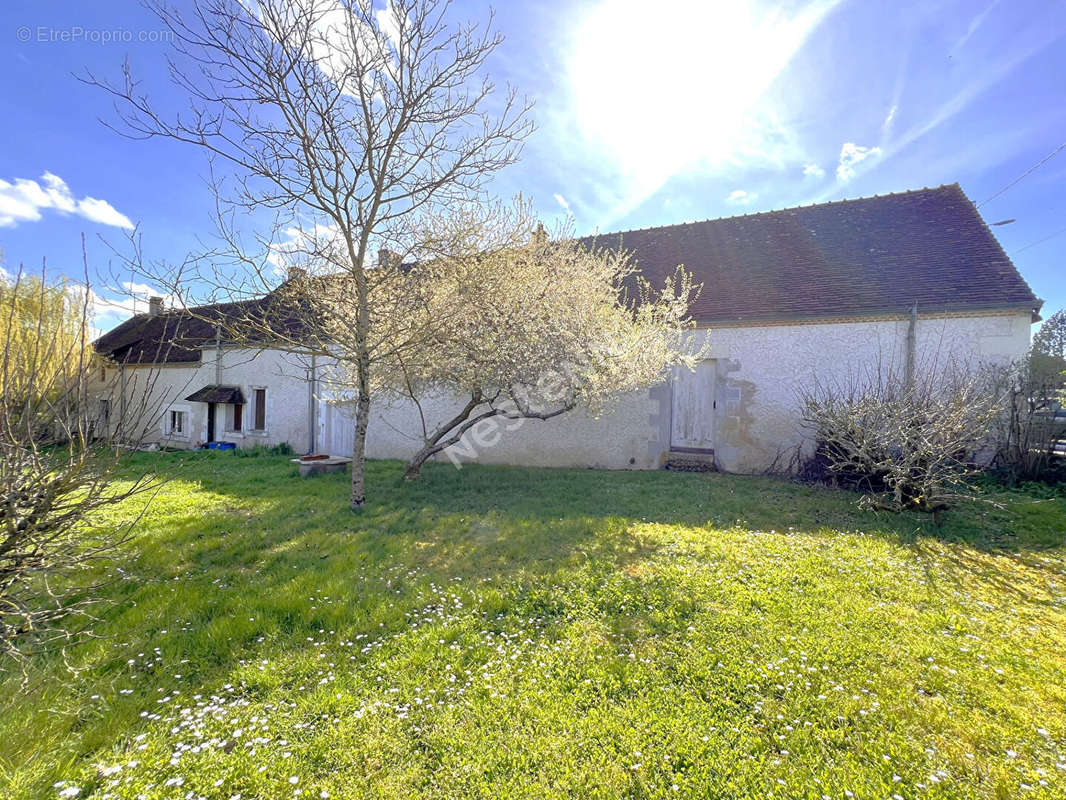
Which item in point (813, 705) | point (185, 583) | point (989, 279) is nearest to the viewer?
point (813, 705)

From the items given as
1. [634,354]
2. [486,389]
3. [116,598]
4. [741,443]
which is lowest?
[116,598]

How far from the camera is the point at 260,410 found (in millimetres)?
14828

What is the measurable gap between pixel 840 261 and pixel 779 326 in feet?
8.12

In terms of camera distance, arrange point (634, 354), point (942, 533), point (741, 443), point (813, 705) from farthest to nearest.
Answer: point (741, 443)
point (634, 354)
point (942, 533)
point (813, 705)

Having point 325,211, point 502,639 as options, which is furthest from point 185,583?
point 325,211

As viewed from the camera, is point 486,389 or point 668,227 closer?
point 486,389

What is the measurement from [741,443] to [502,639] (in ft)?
26.4

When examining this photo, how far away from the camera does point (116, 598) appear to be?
154 inches

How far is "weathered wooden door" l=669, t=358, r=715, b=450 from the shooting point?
10.2m

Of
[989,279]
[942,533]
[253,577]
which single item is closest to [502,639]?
[253,577]

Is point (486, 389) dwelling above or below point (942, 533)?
above

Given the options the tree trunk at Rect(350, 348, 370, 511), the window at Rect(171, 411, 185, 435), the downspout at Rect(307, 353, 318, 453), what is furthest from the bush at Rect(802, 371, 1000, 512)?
the window at Rect(171, 411, 185, 435)

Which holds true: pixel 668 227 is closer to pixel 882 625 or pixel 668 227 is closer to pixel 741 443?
pixel 741 443

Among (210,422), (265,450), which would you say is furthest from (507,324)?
(210,422)
